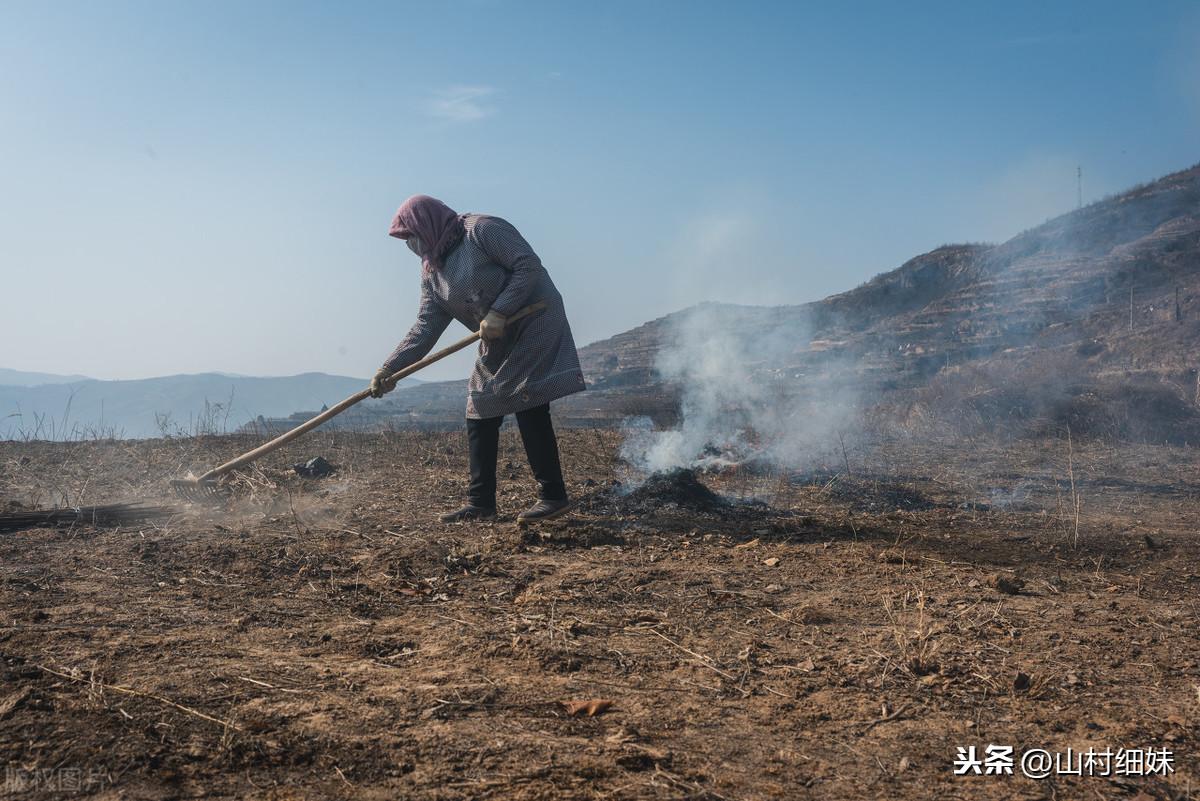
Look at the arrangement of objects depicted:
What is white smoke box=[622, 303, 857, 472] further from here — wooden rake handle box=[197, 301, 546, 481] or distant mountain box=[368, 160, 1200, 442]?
wooden rake handle box=[197, 301, 546, 481]

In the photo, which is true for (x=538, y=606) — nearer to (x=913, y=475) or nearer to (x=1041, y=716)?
(x=1041, y=716)

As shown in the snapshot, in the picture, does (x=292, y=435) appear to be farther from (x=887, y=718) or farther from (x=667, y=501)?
(x=887, y=718)

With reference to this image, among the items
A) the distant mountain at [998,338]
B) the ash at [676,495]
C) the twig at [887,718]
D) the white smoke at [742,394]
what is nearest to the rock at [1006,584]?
the twig at [887,718]

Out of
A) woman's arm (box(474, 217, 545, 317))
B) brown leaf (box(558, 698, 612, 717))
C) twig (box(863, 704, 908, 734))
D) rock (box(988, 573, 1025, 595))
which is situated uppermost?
woman's arm (box(474, 217, 545, 317))

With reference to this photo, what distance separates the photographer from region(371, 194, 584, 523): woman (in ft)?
14.6

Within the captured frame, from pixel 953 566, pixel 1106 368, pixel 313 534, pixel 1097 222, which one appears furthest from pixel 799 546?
pixel 1097 222

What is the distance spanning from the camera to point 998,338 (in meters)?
22.4

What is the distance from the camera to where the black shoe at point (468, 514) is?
462 centimetres

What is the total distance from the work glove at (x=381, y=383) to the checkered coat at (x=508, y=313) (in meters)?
0.54

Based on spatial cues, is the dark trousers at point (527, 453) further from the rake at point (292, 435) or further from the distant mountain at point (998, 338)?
the distant mountain at point (998, 338)

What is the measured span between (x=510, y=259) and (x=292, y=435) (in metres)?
1.79

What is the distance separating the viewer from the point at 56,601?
2.86m

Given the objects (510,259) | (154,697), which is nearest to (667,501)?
(510,259)

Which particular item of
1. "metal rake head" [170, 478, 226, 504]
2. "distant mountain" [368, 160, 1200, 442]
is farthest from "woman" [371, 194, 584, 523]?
"distant mountain" [368, 160, 1200, 442]
